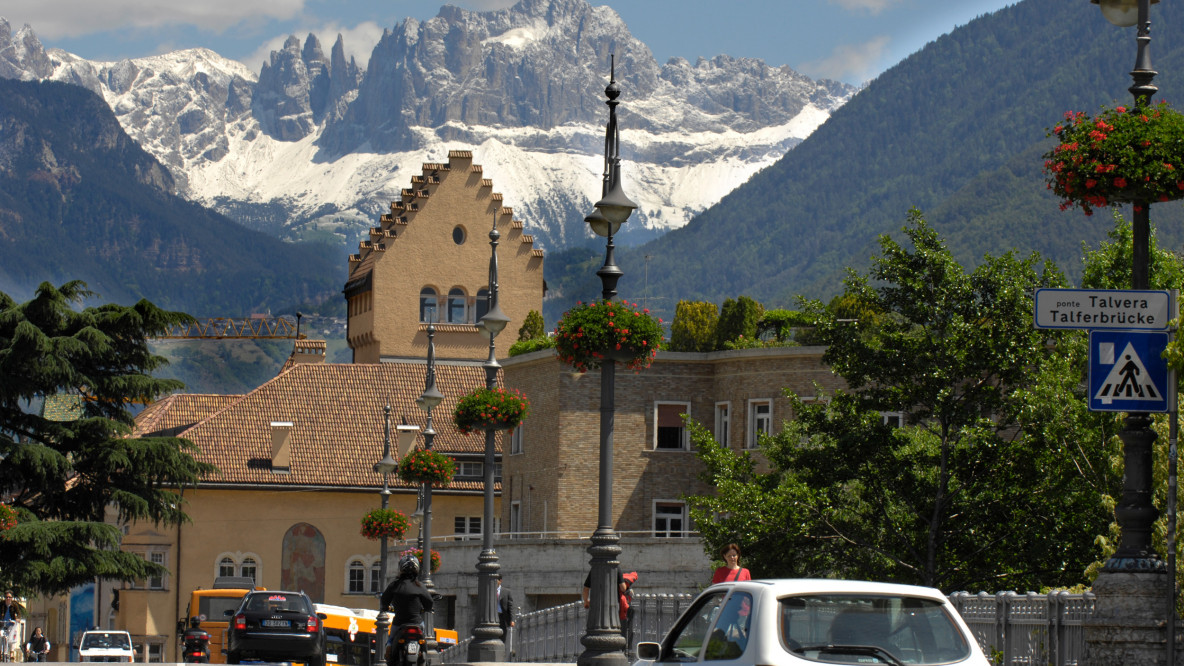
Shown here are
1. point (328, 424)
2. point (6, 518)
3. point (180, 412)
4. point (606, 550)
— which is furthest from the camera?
point (180, 412)

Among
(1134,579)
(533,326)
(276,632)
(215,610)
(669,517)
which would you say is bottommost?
(215,610)

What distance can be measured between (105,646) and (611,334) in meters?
39.6

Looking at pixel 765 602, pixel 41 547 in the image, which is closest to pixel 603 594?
pixel 765 602

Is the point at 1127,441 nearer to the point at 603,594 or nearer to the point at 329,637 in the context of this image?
the point at 603,594

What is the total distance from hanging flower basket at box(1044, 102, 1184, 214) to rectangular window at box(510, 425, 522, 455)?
4823cm

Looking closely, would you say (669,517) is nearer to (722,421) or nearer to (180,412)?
(722,421)

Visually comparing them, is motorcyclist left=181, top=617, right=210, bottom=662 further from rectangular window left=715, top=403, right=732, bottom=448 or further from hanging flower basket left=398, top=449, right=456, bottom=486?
rectangular window left=715, top=403, right=732, bottom=448

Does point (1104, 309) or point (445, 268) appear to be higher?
point (445, 268)

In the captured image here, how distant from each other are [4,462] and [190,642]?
10.2m

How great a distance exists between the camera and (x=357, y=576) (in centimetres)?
7062

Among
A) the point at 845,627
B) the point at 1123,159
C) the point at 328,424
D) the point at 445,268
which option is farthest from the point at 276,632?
the point at 445,268

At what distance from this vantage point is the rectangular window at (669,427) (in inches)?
2324

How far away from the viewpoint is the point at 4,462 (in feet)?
154

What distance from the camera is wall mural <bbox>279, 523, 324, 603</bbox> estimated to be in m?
70.2
